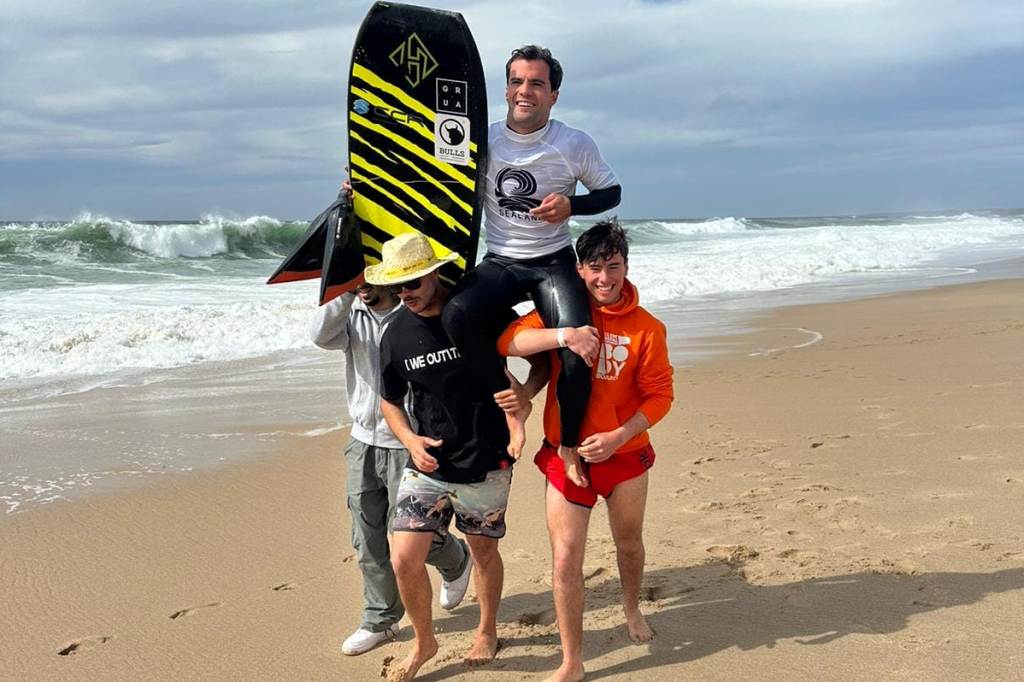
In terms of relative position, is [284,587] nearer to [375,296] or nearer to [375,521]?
[375,521]

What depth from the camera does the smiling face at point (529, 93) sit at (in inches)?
142

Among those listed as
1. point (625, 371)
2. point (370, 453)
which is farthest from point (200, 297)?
point (625, 371)

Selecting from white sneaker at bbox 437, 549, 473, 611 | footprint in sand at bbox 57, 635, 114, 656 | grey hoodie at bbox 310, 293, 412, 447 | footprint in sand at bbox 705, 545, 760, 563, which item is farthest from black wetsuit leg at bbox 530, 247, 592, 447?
footprint in sand at bbox 57, 635, 114, 656

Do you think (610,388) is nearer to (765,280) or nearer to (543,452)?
(543,452)

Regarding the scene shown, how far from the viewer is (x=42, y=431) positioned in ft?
22.7

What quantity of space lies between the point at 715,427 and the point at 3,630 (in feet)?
14.7

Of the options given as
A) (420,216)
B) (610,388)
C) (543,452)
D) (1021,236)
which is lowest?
(1021,236)

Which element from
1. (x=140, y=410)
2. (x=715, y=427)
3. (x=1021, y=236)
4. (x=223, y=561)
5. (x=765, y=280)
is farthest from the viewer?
(x=1021, y=236)

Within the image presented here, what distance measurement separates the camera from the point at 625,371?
3283mm

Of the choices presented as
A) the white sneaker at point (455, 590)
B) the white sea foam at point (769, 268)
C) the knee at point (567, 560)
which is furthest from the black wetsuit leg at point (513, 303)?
the white sea foam at point (769, 268)

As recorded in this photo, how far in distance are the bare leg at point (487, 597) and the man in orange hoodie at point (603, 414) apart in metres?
0.30

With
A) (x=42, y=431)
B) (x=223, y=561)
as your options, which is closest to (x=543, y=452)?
(x=223, y=561)

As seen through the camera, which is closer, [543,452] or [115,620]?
[543,452]

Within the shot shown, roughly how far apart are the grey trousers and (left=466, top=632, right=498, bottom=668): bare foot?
1.19 feet
